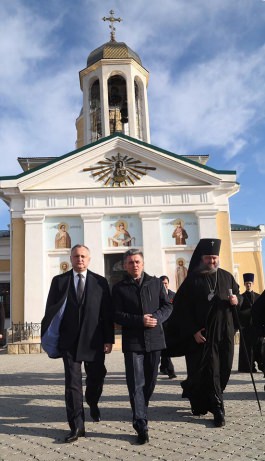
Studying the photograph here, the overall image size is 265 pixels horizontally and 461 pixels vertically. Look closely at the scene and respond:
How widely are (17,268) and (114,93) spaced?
38.6ft

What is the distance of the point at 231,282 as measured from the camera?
5215mm

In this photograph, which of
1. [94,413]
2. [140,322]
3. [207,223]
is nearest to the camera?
[140,322]

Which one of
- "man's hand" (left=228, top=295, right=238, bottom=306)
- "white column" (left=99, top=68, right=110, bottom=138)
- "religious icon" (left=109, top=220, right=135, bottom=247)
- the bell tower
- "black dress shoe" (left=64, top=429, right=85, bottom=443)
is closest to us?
"black dress shoe" (left=64, top=429, right=85, bottom=443)

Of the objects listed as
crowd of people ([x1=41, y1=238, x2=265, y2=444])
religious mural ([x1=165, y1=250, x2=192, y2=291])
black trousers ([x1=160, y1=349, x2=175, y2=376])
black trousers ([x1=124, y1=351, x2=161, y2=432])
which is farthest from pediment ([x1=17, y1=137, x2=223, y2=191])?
black trousers ([x1=124, y1=351, x2=161, y2=432])

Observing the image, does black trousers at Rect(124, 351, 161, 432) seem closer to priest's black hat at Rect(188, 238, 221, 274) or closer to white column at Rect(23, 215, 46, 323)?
priest's black hat at Rect(188, 238, 221, 274)

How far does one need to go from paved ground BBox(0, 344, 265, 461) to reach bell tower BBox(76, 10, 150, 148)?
57.8 feet

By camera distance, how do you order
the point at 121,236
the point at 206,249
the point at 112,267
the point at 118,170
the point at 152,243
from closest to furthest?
the point at 206,249 < the point at 152,243 < the point at 121,236 < the point at 112,267 < the point at 118,170

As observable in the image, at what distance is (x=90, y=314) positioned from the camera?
466 centimetres

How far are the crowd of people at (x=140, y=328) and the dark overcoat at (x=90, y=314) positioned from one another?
0.01m

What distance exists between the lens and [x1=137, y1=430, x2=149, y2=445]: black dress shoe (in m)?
4.07

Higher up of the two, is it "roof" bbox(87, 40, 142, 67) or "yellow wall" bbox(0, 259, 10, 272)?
"roof" bbox(87, 40, 142, 67)

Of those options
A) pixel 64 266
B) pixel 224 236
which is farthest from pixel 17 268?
pixel 224 236

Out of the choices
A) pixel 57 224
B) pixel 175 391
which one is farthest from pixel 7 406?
pixel 57 224

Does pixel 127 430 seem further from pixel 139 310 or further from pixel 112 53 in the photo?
pixel 112 53
